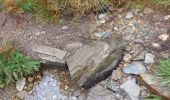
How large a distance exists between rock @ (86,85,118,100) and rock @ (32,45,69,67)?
545 mm

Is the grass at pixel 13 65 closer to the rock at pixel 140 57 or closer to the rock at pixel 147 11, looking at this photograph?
the rock at pixel 140 57

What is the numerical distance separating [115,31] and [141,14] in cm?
41

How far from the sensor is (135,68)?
389 centimetres

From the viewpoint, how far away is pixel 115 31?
4.30m

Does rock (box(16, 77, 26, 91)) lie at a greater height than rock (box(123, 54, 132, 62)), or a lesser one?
lesser

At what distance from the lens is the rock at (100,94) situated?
3738mm

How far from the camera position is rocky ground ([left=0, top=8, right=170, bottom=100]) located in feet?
12.6

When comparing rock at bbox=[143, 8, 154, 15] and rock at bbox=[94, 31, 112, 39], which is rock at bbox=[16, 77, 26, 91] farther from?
rock at bbox=[143, 8, 154, 15]

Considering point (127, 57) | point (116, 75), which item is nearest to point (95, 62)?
point (116, 75)

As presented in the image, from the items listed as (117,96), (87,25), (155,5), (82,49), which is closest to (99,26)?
(87,25)

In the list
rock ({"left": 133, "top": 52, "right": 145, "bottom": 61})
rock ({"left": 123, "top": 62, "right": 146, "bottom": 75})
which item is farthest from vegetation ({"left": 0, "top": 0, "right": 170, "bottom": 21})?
rock ({"left": 123, "top": 62, "right": 146, "bottom": 75})

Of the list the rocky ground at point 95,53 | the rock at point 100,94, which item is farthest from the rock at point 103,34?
the rock at point 100,94

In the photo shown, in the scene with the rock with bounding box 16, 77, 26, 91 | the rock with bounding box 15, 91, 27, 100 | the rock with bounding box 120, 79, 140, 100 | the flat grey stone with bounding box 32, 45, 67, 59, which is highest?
the flat grey stone with bounding box 32, 45, 67, 59

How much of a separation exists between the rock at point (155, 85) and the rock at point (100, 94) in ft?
1.20
